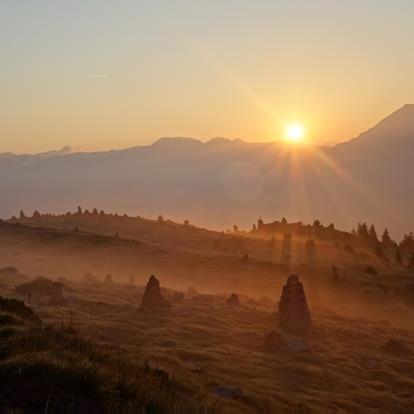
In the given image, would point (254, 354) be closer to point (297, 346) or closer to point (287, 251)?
point (297, 346)

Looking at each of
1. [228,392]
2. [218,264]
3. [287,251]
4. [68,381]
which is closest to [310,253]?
[287,251]

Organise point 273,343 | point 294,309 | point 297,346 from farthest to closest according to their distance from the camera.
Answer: point 294,309 < point 297,346 < point 273,343

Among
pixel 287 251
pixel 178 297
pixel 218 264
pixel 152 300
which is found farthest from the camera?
pixel 287 251

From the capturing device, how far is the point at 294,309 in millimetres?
66875

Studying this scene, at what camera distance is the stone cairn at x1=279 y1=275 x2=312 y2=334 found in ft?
216

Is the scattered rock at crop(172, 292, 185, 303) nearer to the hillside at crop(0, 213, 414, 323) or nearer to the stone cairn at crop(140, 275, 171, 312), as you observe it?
the stone cairn at crop(140, 275, 171, 312)

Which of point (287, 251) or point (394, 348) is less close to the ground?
point (287, 251)

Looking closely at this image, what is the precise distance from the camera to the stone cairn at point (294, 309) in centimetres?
6588

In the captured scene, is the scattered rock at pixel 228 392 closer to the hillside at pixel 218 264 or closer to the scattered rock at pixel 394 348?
the scattered rock at pixel 394 348

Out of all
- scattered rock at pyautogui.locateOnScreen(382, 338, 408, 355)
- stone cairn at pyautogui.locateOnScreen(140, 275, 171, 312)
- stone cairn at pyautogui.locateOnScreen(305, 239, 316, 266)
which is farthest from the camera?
stone cairn at pyautogui.locateOnScreen(305, 239, 316, 266)

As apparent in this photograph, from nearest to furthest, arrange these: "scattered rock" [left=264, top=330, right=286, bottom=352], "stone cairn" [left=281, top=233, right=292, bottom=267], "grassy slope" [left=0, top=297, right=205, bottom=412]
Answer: "grassy slope" [left=0, top=297, right=205, bottom=412] → "scattered rock" [left=264, top=330, right=286, bottom=352] → "stone cairn" [left=281, top=233, right=292, bottom=267]

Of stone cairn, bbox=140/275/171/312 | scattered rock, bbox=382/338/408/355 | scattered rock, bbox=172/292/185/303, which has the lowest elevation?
scattered rock, bbox=382/338/408/355

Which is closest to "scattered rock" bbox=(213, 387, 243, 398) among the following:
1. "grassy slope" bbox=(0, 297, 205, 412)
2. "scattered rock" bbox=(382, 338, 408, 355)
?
"grassy slope" bbox=(0, 297, 205, 412)

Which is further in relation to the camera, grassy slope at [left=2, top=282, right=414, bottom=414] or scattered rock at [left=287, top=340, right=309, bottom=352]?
scattered rock at [left=287, top=340, right=309, bottom=352]
